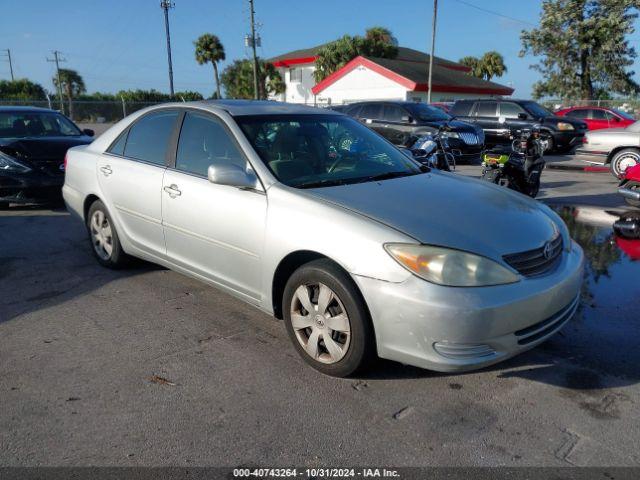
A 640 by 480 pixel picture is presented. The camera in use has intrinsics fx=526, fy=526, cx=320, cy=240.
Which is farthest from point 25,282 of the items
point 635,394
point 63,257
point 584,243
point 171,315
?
point 584,243

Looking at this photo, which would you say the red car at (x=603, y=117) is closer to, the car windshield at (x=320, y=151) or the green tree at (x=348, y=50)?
the car windshield at (x=320, y=151)

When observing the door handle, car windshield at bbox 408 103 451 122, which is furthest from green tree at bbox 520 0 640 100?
the door handle

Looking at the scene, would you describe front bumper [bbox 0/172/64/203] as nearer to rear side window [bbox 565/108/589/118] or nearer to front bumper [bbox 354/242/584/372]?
front bumper [bbox 354/242/584/372]

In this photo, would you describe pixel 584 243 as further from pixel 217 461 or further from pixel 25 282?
pixel 25 282

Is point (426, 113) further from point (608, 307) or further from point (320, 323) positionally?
point (320, 323)

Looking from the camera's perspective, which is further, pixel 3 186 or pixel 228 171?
pixel 3 186

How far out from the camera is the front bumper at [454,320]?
8.75ft

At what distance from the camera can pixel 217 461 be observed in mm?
2457

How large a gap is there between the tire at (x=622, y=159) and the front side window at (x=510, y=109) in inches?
215

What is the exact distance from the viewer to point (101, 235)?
5172 mm

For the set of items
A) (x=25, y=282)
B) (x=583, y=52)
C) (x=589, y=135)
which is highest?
(x=583, y=52)

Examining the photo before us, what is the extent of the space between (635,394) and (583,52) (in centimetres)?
3643

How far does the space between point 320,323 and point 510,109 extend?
15.6 meters

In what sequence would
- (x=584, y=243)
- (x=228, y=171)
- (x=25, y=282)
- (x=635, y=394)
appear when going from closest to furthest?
(x=635, y=394)
(x=228, y=171)
(x=25, y=282)
(x=584, y=243)
